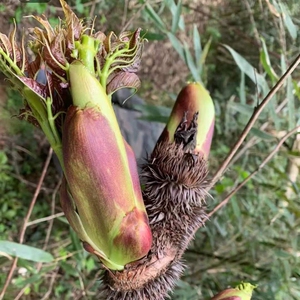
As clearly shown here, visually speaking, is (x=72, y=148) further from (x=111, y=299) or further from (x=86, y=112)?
(x=111, y=299)

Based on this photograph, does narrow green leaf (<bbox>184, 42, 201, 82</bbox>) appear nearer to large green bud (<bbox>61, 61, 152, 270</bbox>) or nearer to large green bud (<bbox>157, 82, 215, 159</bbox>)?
large green bud (<bbox>157, 82, 215, 159</bbox>)

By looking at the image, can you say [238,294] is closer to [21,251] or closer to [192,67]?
[21,251]

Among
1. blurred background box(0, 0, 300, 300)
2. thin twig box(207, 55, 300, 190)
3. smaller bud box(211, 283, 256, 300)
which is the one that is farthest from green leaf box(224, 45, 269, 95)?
smaller bud box(211, 283, 256, 300)

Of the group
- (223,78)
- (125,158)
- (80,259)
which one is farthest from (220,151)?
(125,158)

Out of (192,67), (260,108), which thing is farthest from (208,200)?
(260,108)

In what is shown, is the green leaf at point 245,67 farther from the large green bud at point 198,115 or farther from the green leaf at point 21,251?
the green leaf at point 21,251

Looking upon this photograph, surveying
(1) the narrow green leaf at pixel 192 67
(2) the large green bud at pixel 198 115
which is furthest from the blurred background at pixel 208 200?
(2) the large green bud at pixel 198 115
